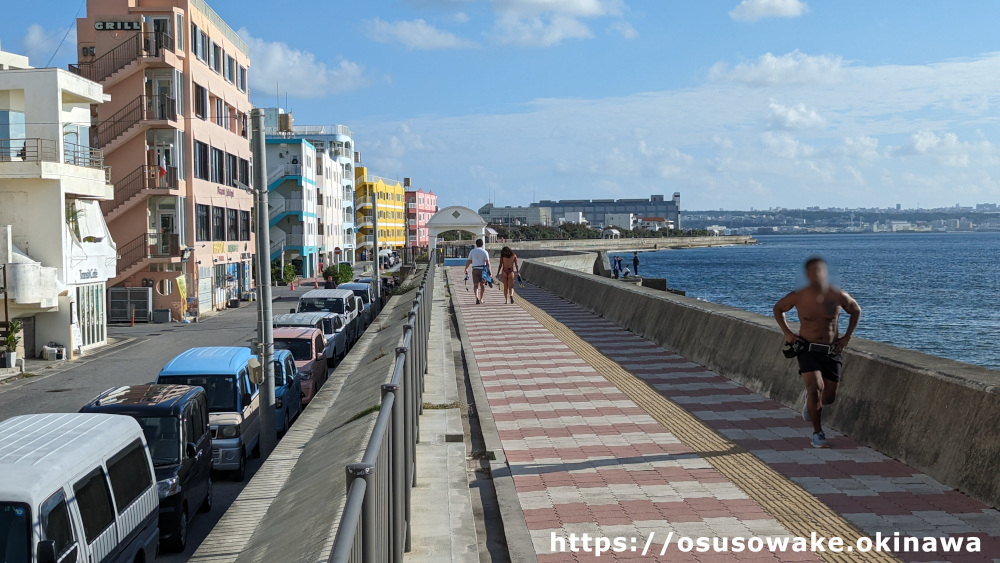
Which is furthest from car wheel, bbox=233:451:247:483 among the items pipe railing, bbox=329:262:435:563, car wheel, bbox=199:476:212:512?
pipe railing, bbox=329:262:435:563

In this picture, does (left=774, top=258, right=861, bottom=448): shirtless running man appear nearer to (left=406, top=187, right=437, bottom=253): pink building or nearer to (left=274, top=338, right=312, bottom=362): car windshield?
(left=274, top=338, right=312, bottom=362): car windshield

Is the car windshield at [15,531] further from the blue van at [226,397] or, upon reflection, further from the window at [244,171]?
the window at [244,171]

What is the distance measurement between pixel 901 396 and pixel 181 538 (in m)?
7.12

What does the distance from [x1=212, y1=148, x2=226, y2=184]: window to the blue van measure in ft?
114

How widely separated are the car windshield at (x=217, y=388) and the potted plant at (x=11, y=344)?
14.8 metres

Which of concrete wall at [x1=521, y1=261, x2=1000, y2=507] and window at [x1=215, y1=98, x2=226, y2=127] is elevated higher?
window at [x1=215, y1=98, x2=226, y2=127]

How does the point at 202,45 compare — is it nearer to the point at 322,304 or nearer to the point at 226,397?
the point at 322,304

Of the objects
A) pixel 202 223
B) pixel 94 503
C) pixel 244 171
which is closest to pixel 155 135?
pixel 202 223

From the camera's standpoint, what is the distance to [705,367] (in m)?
13.2

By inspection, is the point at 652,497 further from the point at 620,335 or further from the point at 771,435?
the point at 620,335

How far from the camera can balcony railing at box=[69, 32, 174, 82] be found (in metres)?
39.8

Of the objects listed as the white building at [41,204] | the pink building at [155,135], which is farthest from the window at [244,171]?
the white building at [41,204]

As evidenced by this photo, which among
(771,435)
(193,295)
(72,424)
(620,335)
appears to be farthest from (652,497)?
(193,295)

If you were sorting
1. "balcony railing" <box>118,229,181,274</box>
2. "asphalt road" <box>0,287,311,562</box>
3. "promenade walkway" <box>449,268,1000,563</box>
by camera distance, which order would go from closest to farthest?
"promenade walkway" <box>449,268,1000,563</box> → "asphalt road" <box>0,287,311,562</box> → "balcony railing" <box>118,229,181,274</box>
